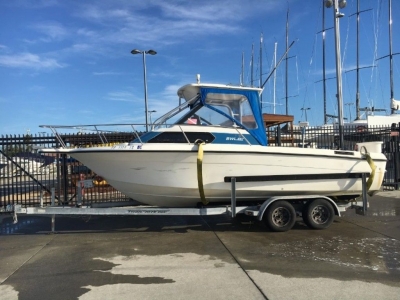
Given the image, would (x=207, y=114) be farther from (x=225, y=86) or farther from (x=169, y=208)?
(x=169, y=208)

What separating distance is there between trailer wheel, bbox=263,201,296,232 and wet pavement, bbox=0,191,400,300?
0.18m

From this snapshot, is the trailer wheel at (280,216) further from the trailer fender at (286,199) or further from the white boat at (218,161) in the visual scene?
the white boat at (218,161)

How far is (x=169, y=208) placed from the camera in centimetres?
672

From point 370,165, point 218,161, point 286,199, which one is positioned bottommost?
point 286,199

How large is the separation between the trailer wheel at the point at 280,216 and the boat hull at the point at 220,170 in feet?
1.08

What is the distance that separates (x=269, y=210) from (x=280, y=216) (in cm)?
31

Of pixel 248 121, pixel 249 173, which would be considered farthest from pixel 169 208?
pixel 248 121

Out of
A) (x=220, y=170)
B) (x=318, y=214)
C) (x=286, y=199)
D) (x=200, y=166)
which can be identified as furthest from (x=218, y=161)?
(x=318, y=214)

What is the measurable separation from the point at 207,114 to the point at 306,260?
3302mm

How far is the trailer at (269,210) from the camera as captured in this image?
21.5ft

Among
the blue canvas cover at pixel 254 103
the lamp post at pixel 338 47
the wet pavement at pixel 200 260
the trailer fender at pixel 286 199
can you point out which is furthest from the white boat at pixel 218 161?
the lamp post at pixel 338 47

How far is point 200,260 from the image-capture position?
17.3 ft

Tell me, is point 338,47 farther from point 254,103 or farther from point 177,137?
point 177,137

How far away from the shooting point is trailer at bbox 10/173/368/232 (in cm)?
657
